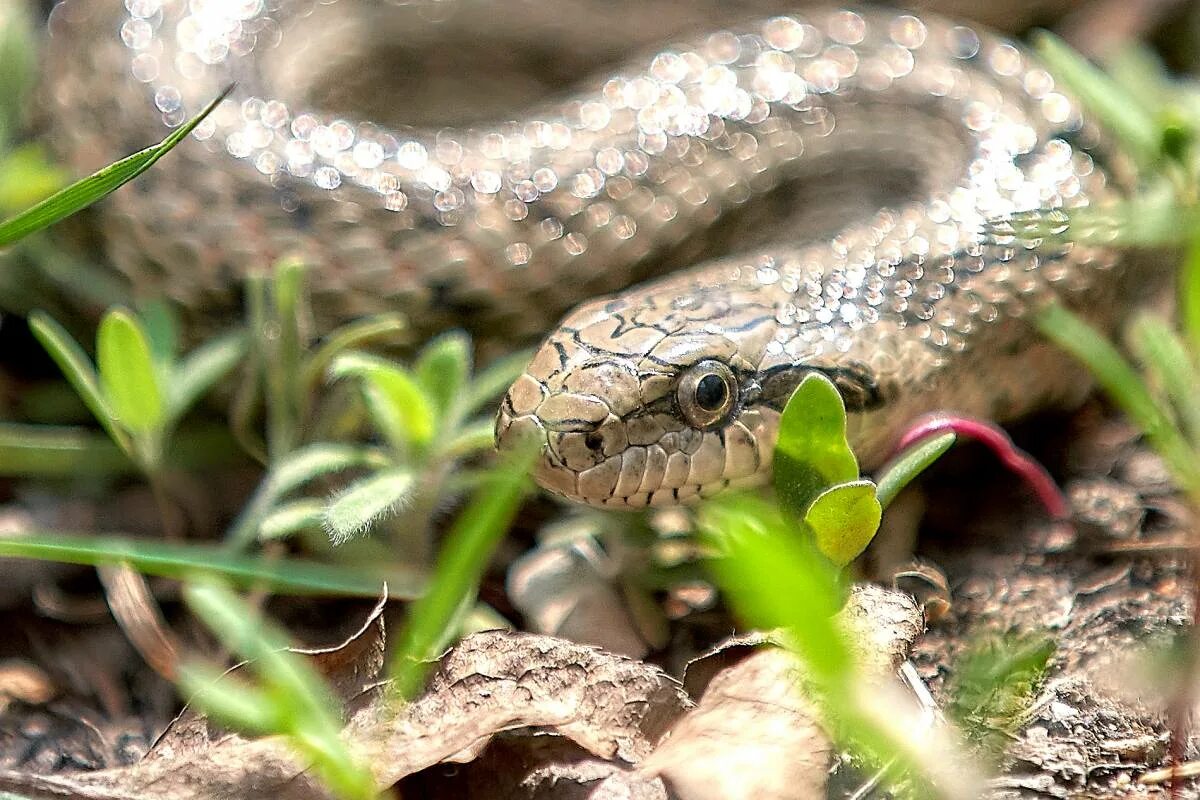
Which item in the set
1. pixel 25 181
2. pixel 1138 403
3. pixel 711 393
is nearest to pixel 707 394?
pixel 711 393

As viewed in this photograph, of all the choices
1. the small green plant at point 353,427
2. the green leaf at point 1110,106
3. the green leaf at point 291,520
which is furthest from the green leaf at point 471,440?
the green leaf at point 1110,106

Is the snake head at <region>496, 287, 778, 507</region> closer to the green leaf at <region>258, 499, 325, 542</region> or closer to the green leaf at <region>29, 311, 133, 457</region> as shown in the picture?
the green leaf at <region>258, 499, 325, 542</region>

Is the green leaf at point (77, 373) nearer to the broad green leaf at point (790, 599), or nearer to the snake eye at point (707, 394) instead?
the snake eye at point (707, 394)

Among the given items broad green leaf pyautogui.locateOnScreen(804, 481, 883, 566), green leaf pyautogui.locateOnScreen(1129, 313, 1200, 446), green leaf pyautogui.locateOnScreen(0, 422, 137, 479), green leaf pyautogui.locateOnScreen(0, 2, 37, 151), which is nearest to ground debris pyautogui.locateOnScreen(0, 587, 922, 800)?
broad green leaf pyautogui.locateOnScreen(804, 481, 883, 566)

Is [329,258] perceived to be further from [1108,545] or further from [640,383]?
[1108,545]

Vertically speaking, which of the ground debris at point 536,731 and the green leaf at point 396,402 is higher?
the green leaf at point 396,402
